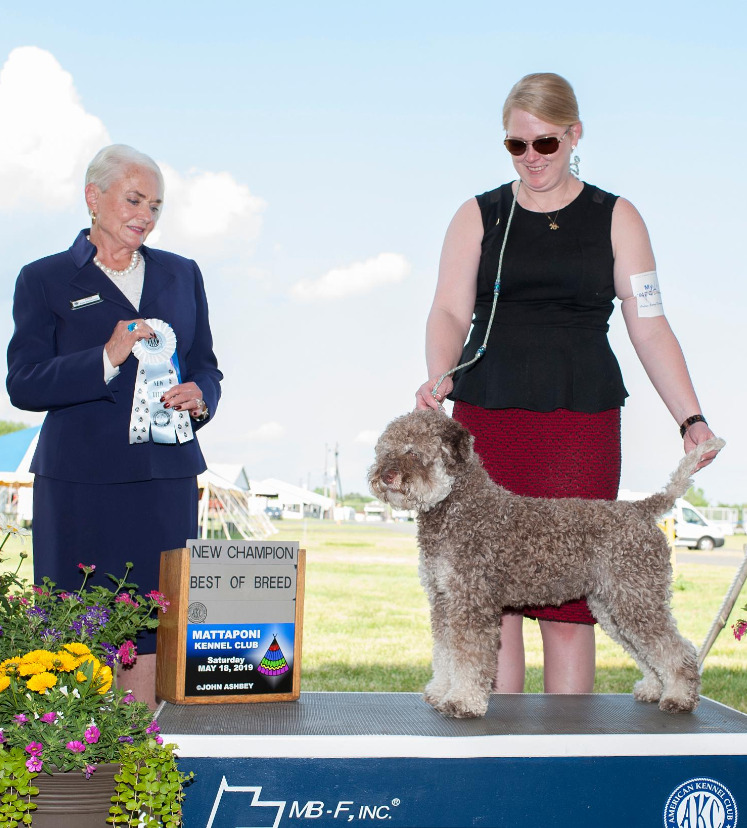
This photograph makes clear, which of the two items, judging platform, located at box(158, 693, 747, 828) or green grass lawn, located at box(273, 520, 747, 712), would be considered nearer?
judging platform, located at box(158, 693, 747, 828)

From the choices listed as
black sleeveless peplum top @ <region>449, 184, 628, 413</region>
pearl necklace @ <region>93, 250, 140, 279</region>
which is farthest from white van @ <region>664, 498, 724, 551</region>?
pearl necklace @ <region>93, 250, 140, 279</region>

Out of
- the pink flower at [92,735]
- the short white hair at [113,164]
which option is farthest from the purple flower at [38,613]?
the short white hair at [113,164]

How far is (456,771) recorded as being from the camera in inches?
89.0

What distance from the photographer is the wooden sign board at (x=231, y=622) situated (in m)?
2.71

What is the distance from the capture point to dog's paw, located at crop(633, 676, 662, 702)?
2889mm

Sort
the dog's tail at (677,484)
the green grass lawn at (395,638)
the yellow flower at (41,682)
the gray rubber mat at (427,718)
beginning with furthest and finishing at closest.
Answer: the green grass lawn at (395,638)
the dog's tail at (677,484)
the gray rubber mat at (427,718)
the yellow flower at (41,682)

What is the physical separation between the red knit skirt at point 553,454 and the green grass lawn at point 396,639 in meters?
3.36

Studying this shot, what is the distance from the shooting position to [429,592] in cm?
275

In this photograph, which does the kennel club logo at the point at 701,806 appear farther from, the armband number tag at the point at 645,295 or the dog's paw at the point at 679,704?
the armband number tag at the point at 645,295

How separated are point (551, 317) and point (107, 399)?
157 cm

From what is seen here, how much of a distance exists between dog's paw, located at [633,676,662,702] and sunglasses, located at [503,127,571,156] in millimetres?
1818

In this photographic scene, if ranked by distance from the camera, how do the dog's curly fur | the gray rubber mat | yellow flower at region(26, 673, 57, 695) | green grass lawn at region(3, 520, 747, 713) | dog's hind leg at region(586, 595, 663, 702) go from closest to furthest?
yellow flower at region(26, 673, 57, 695), the gray rubber mat, the dog's curly fur, dog's hind leg at region(586, 595, 663, 702), green grass lawn at region(3, 520, 747, 713)

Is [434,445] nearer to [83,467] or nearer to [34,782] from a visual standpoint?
[83,467]

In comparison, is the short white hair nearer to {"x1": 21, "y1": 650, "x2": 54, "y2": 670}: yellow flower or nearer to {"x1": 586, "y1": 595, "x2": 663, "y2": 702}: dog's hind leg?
{"x1": 21, "y1": 650, "x2": 54, "y2": 670}: yellow flower
